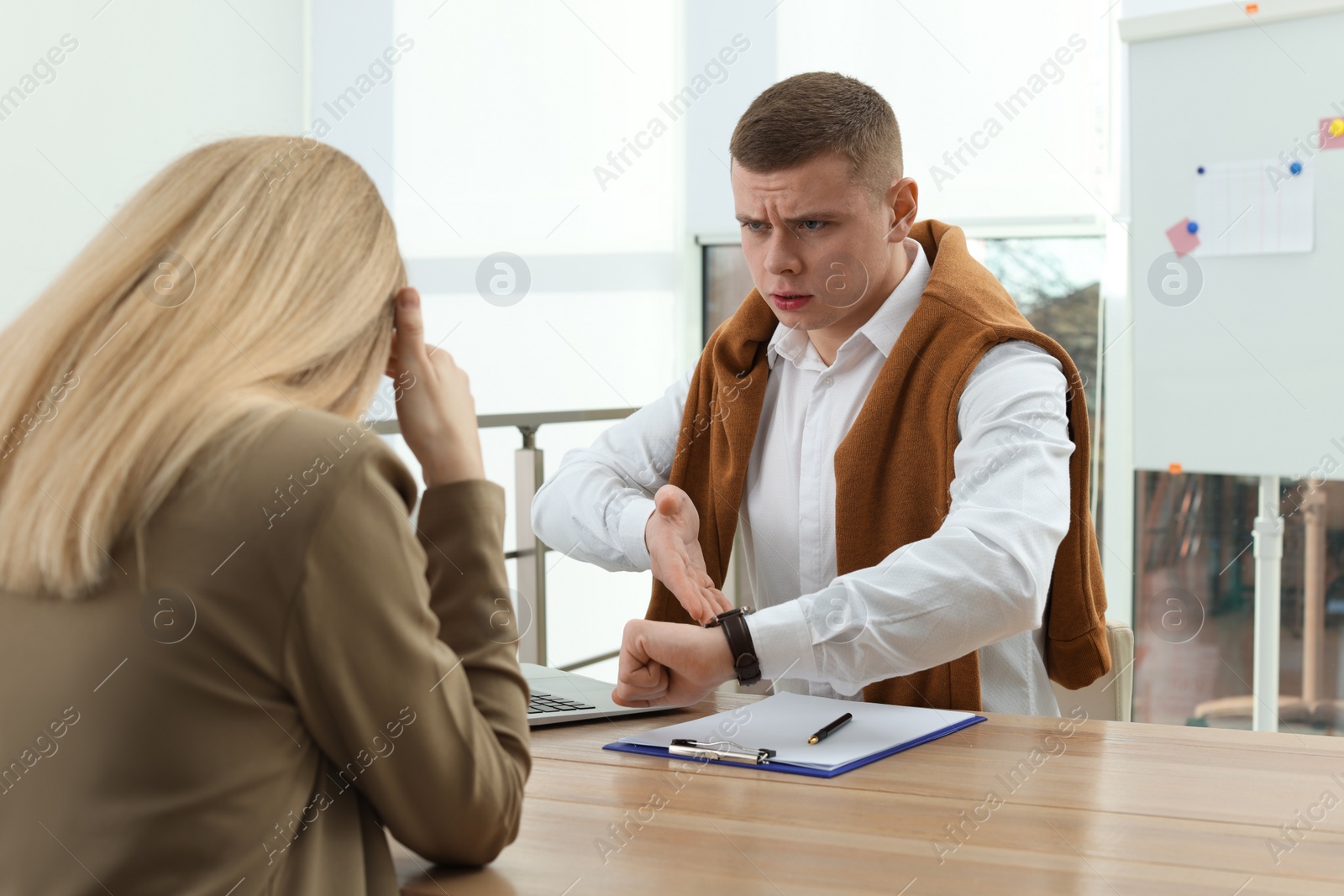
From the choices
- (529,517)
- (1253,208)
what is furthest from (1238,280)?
(529,517)

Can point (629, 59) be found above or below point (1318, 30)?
above

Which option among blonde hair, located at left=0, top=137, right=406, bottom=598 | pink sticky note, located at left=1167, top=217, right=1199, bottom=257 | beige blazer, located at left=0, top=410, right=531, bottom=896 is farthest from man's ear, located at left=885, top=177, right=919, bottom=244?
pink sticky note, located at left=1167, top=217, right=1199, bottom=257

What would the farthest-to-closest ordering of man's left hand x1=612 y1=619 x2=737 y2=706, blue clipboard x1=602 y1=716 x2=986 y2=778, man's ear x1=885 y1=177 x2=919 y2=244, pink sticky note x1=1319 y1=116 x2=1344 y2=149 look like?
pink sticky note x1=1319 y1=116 x2=1344 y2=149 → man's ear x1=885 y1=177 x2=919 y2=244 → man's left hand x1=612 y1=619 x2=737 y2=706 → blue clipboard x1=602 y1=716 x2=986 y2=778

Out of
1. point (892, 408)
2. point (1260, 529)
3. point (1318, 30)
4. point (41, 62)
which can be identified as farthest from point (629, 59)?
point (892, 408)

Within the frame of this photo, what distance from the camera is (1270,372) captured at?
2.77m

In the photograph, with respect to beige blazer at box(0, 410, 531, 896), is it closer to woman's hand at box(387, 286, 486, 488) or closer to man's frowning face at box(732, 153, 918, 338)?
woman's hand at box(387, 286, 486, 488)

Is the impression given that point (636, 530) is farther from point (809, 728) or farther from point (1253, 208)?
point (1253, 208)

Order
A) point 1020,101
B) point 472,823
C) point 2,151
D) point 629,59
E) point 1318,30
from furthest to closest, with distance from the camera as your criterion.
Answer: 1. point 629,59
2. point 1020,101
3. point 2,151
4. point 1318,30
5. point 472,823

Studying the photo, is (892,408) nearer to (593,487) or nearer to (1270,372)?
(593,487)

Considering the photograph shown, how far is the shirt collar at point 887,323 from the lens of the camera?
1728 millimetres

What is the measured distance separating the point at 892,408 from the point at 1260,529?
169cm

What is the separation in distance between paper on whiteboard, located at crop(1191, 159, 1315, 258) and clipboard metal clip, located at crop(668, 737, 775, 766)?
2201 millimetres

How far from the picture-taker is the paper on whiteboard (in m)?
2.72

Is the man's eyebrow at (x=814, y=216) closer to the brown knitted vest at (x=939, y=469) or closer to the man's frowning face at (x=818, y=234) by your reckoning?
the man's frowning face at (x=818, y=234)
